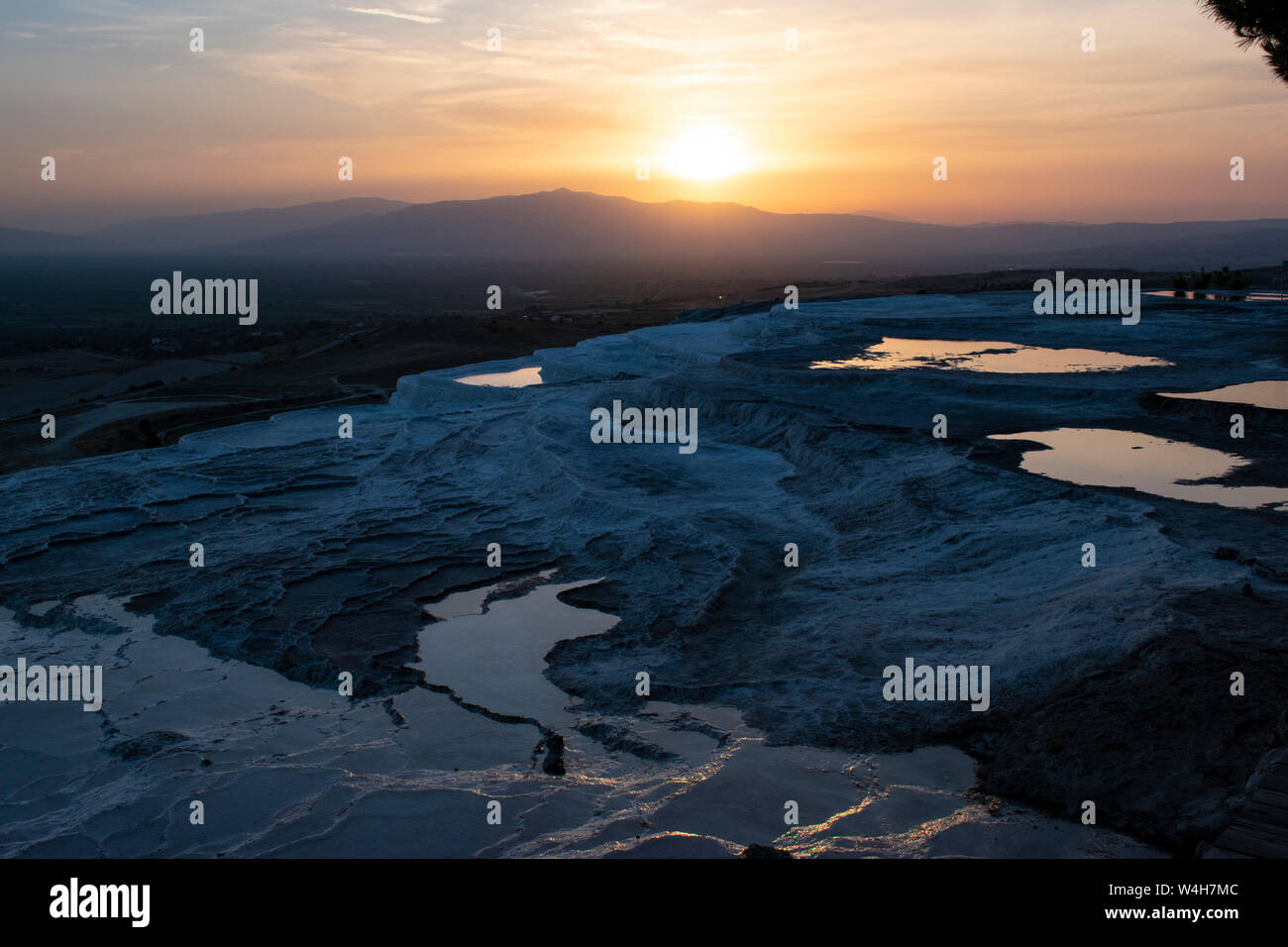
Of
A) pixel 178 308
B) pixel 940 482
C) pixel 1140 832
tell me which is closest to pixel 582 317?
pixel 940 482

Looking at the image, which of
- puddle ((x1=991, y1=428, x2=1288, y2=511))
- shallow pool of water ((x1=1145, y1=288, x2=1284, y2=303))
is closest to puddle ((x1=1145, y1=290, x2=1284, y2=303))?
shallow pool of water ((x1=1145, y1=288, x2=1284, y2=303))
